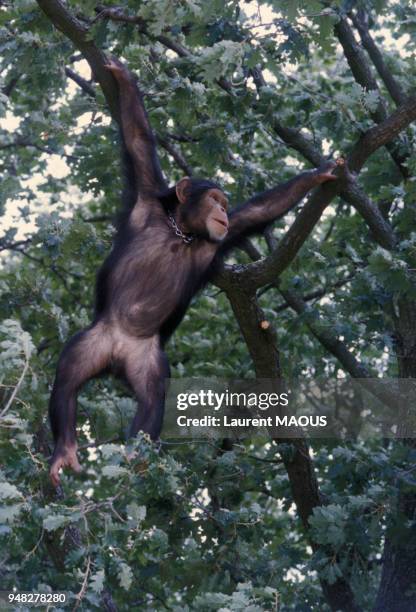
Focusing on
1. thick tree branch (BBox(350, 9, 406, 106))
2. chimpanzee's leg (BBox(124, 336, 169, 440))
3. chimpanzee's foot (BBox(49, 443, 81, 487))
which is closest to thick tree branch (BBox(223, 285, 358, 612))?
chimpanzee's leg (BBox(124, 336, 169, 440))

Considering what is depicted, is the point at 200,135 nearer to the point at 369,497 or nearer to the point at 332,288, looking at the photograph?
the point at 332,288

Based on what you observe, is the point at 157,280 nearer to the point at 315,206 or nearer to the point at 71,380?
the point at 71,380

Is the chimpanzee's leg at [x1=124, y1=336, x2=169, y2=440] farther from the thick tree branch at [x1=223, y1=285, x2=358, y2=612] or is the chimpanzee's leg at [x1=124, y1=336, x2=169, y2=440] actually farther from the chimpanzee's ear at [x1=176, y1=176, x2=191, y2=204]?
the chimpanzee's ear at [x1=176, y1=176, x2=191, y2=204]

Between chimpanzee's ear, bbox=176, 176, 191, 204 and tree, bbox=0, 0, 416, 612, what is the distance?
56cm

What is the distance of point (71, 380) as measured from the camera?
25.2 feet

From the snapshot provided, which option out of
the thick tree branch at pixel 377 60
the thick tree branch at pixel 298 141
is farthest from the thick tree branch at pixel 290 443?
the thick tree branch at pixel 377 60

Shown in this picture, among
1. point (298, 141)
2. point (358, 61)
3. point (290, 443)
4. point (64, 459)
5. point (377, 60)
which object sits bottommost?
point (64, 459)

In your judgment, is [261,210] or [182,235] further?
[261,210]

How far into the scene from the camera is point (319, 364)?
11227 mm

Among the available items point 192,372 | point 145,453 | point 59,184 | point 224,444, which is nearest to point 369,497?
point 224,444

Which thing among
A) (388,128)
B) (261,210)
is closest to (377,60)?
(261,210)

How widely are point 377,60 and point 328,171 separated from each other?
372 centimetres

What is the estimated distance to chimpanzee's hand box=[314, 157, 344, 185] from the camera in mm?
7293

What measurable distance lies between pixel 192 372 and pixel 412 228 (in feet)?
11.8
